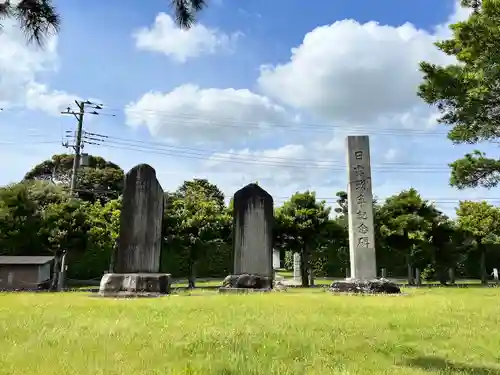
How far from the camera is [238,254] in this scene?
12.7 meters

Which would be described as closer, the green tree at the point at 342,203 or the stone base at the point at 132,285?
the stone base at the point at 132,285

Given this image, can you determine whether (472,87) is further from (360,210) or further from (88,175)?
(88,175)

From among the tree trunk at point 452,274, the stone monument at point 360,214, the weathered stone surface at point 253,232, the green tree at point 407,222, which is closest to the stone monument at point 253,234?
the weathered stone surface at point 253,232

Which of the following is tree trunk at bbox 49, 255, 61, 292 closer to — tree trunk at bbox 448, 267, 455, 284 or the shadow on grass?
the shadow on grass

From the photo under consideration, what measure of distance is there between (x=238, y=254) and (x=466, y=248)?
14.1 m

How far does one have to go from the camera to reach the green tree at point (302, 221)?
18.3 m

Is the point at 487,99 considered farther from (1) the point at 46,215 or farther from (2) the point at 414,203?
(1) the point at 46,215

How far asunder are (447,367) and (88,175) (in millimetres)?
34958

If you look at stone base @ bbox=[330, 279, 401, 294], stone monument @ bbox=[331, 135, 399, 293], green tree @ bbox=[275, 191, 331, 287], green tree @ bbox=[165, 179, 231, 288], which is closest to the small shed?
green tree @ bbox=[165, 179, 231, 288]

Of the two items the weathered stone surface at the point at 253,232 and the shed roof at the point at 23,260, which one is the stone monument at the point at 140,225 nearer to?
the weathered stone surface at the point at 253,232

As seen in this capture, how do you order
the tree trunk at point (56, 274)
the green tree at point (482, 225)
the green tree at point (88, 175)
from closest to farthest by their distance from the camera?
1. the tree trunk at point (56, 274)
2. the green tree at point (482, 225)
3. the green tree at point (88, 175)

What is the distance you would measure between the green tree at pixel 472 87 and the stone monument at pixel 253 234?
16.7 ft

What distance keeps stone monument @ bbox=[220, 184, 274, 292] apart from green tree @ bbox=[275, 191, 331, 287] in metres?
5.47

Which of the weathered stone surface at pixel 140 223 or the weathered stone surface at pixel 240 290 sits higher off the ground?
the weathered stone surface at pixel 140 223
